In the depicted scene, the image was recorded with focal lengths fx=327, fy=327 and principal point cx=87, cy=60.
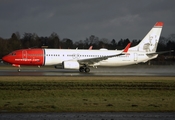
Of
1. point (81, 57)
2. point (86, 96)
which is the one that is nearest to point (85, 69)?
point (81, 57)

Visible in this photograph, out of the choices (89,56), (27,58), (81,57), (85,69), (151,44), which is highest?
(151,44)

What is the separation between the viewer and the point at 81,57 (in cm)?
4181

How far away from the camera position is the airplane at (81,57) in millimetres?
40031

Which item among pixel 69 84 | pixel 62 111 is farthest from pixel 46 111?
pixel 69 84

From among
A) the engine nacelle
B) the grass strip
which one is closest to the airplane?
the engine nacelle

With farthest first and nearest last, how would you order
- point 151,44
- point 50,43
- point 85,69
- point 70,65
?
point 50,43 < point 151,44 < point 85,69 < point 70,65

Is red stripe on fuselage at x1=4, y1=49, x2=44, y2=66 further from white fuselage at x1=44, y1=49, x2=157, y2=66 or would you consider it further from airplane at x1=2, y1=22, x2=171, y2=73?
white fuselage at x1=44, y1=49, x2=157, y2=66

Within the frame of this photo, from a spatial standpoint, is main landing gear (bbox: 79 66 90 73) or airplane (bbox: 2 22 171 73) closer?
airplane (bbox: 2 22 171 73)

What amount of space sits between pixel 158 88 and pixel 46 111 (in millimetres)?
12121

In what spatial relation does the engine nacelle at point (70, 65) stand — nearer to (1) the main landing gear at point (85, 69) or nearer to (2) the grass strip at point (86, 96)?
(1) the main landing gear at point (85, 69)

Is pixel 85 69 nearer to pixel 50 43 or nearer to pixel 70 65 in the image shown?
pixel 70 65

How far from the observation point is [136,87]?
78.0ft

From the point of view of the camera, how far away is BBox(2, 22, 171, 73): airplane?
4003 cm

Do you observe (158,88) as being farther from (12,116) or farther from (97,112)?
(12,116)
